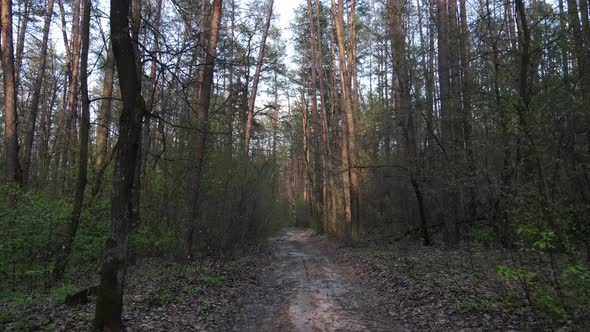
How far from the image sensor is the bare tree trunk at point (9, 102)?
11.0 meters

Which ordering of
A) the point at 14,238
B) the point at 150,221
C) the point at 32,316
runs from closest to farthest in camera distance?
1. the point at 32,316
2. the point at 14,238
3. the point at 150,221

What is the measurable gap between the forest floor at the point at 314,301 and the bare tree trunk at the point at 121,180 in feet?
1.71

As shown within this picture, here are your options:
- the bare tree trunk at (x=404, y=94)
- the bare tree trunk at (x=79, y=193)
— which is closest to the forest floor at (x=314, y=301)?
the bare tree trunk at (x=79, y=193)

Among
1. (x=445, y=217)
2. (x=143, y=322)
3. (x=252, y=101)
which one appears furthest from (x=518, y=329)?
(x=252, y=101)

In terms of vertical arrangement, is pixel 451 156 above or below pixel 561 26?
below

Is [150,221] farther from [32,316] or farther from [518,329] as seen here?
[518,329]

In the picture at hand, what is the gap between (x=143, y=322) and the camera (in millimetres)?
5809

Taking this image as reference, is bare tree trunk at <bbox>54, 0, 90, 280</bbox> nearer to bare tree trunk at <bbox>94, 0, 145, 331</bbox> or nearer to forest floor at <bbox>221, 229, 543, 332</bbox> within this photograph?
bare tree trunk at <bbox>94, 0, 145, 331</bbox>

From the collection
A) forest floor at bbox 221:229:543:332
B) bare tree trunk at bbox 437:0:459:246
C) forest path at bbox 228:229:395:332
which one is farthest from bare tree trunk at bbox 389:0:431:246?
forest path at bbox 228:229:395:332

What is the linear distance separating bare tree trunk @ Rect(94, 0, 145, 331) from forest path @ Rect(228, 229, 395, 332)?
2164 mm

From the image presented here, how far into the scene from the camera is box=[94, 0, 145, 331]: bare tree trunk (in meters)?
4.95

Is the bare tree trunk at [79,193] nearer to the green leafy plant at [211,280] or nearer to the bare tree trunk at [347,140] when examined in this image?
the green leafy plant at [211,280]

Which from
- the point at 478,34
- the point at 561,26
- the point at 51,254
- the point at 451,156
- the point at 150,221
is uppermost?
the point at 478,34

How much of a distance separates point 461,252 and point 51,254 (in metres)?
10.5
